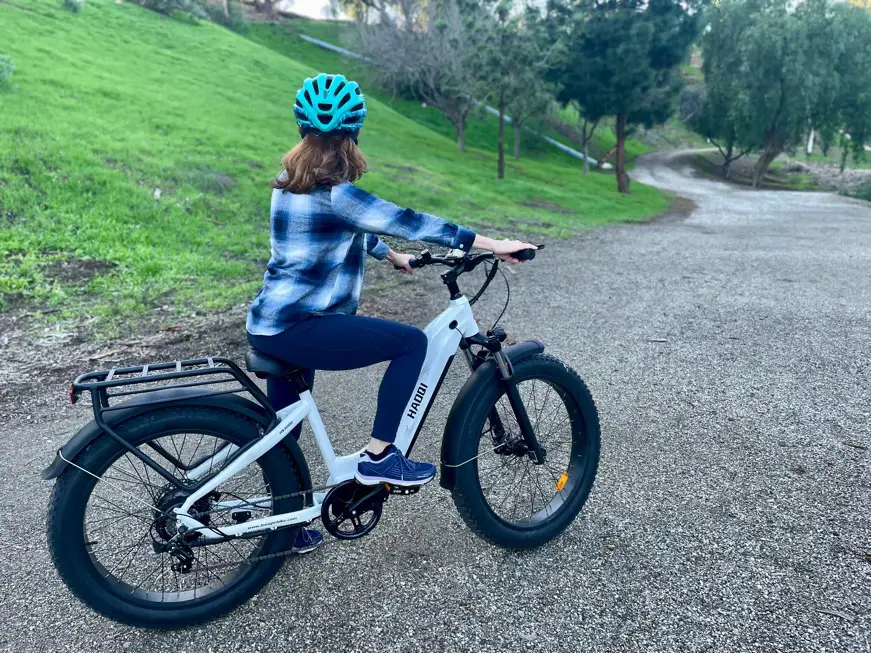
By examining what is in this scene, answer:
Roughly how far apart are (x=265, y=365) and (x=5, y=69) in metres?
17.7

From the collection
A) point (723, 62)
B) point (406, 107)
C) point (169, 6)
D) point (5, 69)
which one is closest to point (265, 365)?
point (5, 69)

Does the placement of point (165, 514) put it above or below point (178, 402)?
below

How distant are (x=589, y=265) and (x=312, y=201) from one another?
8.58m

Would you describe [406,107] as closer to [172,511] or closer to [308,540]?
[308,540]

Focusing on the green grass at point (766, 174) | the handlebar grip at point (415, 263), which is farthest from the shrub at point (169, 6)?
the handlebar grip at point (415, 263)

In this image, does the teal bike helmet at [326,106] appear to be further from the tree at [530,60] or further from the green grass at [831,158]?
the green grass at [831,158]

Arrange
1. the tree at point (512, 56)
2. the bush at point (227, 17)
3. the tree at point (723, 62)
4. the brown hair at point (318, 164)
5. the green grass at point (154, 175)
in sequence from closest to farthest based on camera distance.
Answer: the brown hair at point (318, 164) → the green grass at point (154, 175) → the tree at point (512, 56) → the tree at point (723, 62) → the bush at point (227, 17)

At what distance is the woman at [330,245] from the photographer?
2547 mm

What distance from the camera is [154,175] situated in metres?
12.0

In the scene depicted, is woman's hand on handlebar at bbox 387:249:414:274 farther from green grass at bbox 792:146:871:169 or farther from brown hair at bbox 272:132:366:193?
green grass at bbox 792:146:871:169

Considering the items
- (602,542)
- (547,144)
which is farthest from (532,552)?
(547,144)

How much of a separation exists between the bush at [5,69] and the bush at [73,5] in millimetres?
15842

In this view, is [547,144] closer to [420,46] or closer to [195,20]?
[420,46]

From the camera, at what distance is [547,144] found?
47.5m
